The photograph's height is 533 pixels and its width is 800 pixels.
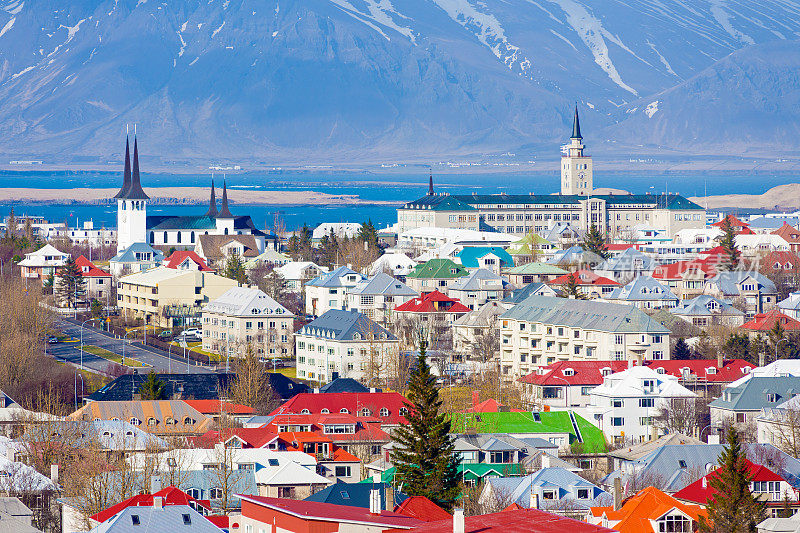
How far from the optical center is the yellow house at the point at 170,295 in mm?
117562

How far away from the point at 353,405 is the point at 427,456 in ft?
80.5

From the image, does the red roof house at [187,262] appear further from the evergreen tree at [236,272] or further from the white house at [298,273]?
the white house at [298,273]

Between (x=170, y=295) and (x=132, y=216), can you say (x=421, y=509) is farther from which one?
(x=132, y=216)

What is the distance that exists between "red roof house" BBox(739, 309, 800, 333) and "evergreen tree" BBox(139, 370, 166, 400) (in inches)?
1481

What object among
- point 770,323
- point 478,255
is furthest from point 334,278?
point 770,323

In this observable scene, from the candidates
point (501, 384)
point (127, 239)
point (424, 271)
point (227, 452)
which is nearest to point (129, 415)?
point (227, 452)

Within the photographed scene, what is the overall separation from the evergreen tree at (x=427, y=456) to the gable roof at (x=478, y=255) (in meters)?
93.4

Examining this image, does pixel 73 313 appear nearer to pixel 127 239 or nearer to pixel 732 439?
pixel 127 239

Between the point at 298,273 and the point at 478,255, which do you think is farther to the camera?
the point at 478,255

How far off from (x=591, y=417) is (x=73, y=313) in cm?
5778

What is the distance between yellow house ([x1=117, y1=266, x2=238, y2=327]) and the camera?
386ft

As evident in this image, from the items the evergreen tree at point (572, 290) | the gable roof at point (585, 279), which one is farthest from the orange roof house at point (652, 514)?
the gable roof at point (585, 279)

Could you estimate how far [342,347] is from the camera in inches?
3684

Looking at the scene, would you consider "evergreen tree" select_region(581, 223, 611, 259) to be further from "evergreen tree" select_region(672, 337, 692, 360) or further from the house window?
the house window
